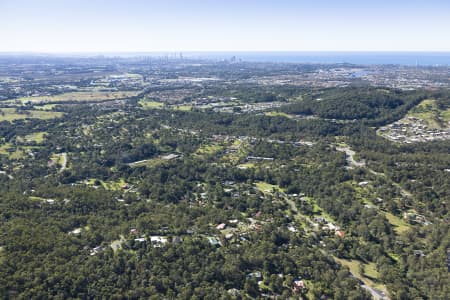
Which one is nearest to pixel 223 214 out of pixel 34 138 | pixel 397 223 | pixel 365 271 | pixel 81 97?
pixel 365 271

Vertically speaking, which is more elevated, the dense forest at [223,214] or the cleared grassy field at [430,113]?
the cleared grassy field at [430,113]

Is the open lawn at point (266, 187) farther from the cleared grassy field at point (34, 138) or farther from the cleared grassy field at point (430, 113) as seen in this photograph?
the cleared grassy field at point (34, 138)

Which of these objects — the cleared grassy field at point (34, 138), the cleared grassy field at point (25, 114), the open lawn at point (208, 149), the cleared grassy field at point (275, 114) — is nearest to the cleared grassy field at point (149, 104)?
the cleared grassy field at point (25, 114)

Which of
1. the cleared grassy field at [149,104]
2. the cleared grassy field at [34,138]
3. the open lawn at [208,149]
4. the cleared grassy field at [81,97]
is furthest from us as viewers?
the cleared grassy field at [81,97]

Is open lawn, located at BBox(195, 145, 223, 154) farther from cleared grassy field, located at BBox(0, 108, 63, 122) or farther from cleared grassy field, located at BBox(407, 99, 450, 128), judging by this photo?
cleared grassy field, located at BBox(0, 108, 63, 122)

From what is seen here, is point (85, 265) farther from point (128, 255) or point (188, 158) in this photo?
point (188, 158)
